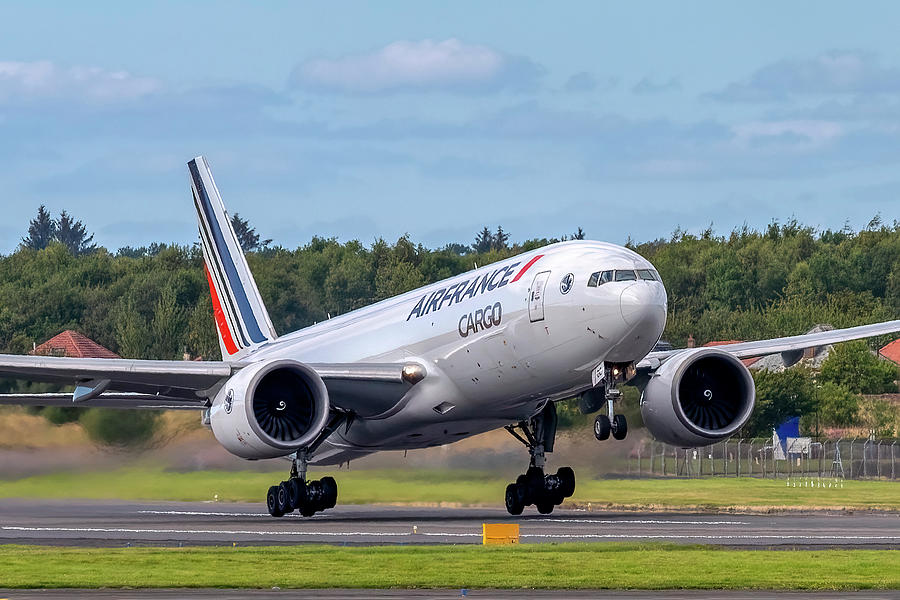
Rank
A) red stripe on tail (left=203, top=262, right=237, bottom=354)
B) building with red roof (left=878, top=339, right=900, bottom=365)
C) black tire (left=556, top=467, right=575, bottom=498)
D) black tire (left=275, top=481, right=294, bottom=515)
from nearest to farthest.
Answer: black tire (left=556, top=467, right=575, bottom=498), black tire (left=275, top=481, right=294, bottom=515), red stripe on tail (left=203, top=262, right=237, bottom=354), building with red roof (left=878, top=339, right=900, bottom=365)

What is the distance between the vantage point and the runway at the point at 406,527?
30156 millimetres

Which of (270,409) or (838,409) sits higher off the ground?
(838,409)

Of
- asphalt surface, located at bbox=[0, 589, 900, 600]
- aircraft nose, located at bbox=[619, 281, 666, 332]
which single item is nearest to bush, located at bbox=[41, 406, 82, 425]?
aircraft nose, located at bbox=[619, 281, 666, 332]

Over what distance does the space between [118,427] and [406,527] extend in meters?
11.8

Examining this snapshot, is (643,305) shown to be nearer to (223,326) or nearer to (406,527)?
(406,527)

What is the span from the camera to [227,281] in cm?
4822

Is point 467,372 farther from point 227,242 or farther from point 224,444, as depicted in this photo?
point 227,242

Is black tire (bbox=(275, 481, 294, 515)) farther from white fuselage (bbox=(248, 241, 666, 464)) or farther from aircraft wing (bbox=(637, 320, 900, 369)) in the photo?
aircraft wing (bbox=(637, 320, 900, 369))

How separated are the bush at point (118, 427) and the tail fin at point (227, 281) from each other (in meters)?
3.98

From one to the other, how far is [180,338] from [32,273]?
3744 centimetres

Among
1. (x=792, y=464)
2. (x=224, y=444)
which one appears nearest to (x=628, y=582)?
(x=224, y=444)

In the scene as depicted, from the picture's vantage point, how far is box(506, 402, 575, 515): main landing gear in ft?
123

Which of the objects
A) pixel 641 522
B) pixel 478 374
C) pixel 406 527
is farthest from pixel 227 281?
pixel 641 522

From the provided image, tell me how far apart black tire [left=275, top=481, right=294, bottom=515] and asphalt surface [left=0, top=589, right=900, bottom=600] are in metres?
17.2
